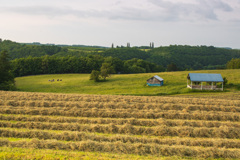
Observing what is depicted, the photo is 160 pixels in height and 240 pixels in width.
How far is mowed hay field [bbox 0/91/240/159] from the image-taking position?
423 inches

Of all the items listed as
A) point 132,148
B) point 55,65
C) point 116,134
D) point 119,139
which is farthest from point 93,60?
point 132,148

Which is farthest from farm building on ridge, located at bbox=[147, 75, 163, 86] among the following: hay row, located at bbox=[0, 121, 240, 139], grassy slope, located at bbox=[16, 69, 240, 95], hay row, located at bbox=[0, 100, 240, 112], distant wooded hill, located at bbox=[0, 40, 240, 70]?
distant wooded hill, located at bbox=[0, 40, 240, 70]

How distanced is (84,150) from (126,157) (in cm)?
246

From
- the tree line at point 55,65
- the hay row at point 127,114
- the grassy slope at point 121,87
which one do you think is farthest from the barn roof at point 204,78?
the tree line at point 55,65

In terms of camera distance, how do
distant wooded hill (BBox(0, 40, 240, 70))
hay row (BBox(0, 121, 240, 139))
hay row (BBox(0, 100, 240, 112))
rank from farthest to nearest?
distant wooded hill (BBox(0, 40, 240, 70))
hay row (BBox(0, 100, 240, 112))
hay row (BBox(0, 121, 240, 139))

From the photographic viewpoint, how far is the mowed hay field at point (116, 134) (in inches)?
423

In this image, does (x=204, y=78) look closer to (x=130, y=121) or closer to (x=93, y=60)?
(x=130, y=121)

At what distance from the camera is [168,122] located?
16359 mm

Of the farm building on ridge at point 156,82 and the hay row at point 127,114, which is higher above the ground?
the farm building on ridge at point 156,82

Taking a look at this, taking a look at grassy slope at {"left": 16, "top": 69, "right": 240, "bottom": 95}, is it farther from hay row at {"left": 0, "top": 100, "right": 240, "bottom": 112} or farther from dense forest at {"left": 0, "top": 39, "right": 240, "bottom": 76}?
dense forest at {"left": 0, "top": 39, "right": 240, "bottom": 76}

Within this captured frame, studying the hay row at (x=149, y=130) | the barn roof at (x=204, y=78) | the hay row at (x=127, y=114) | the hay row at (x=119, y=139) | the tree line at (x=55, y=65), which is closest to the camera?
the hay row at (x=119, y=139)

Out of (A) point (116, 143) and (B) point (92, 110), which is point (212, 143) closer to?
(A) point (116, 143)

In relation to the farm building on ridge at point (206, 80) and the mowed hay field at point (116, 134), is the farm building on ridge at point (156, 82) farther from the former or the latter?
the mowed hay field at point (116, 134)

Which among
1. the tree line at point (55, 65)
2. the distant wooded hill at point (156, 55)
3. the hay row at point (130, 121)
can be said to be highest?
the distant wooded hill at point (156, 55)
